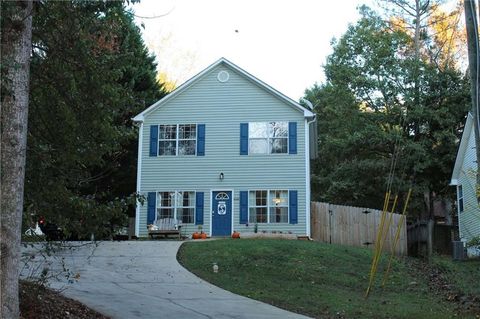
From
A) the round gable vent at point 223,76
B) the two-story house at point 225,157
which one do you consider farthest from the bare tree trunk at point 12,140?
the round gable vent at point 223,76

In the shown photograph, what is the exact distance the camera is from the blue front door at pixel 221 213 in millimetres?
21141

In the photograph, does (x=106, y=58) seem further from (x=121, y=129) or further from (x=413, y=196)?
(x=413, y=196)

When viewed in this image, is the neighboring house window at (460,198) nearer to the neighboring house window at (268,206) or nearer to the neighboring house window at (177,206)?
the neighboring house window at (268,206)

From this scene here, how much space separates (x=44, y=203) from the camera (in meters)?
6.54

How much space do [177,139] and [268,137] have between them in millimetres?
3835

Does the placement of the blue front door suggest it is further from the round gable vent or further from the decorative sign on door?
the round gable vent

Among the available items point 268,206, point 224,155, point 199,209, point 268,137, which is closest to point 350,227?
point 268,206

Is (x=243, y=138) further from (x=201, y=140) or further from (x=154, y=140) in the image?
(x=154, y=140)

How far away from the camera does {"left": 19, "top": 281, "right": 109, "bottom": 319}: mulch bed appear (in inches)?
245

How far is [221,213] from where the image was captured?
21.4 meters

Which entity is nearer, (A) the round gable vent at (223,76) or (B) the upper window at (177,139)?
(B) the upper window at (177,139)

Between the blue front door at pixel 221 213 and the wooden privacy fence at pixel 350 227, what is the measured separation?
338cm

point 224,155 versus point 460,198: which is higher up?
point 224,155

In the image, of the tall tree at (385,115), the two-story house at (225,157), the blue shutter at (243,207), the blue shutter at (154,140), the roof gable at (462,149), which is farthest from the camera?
the tall tree at (385,115)
